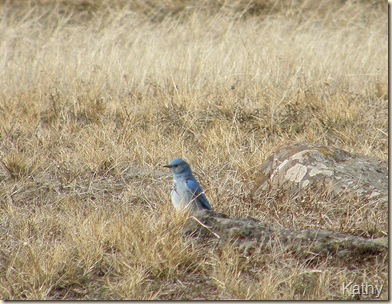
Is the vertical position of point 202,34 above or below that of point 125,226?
below

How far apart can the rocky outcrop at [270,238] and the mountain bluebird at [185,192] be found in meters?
0.13

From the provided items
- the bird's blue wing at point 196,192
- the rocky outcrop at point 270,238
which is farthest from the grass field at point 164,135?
the bird's blue wing at point 196,192

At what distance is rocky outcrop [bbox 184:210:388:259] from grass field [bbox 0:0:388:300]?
7cm

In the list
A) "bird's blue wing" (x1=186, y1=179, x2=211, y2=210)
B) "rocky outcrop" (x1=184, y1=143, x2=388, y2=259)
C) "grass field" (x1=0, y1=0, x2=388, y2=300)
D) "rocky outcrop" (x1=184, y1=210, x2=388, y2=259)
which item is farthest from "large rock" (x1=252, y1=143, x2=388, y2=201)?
"rocky outcrop" (x1=184, y1=210, x2=388, y2=259)

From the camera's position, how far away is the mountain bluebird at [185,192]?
441 centimetres

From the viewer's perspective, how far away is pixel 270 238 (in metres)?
4.17

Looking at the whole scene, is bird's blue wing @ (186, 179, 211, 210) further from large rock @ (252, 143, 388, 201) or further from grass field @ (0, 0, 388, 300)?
large rock @ (252, 143, 388, 201)

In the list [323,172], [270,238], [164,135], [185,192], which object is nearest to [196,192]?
[185,192]

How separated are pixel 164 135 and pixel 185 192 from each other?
6.89 ft

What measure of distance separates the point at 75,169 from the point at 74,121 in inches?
46.2

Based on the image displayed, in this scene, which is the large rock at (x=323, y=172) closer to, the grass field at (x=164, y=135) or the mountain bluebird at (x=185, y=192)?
the grass field at (x=164, y=135)

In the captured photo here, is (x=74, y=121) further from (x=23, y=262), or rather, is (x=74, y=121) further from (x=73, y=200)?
(x=23, y=262)

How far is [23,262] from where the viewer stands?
3.96 metres

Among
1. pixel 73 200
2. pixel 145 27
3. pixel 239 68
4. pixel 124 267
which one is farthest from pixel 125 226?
pixel 145 27
